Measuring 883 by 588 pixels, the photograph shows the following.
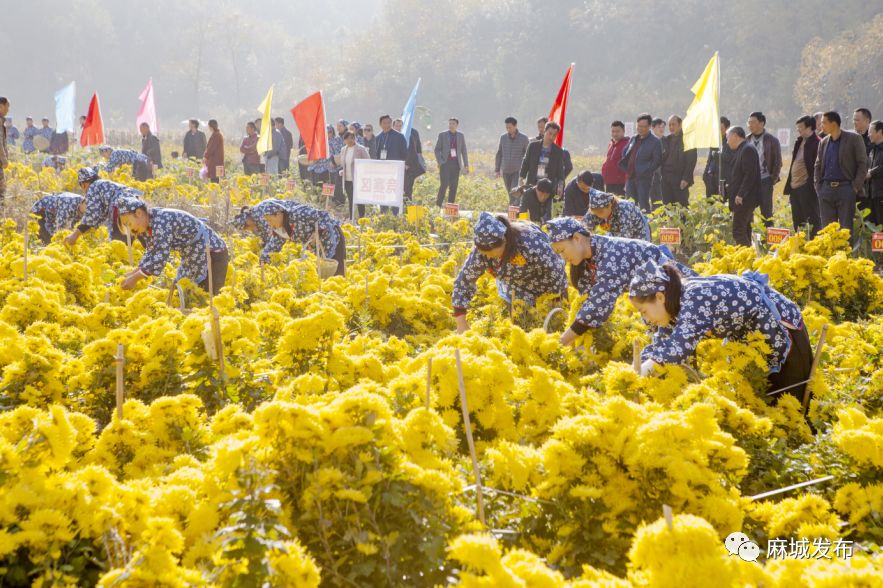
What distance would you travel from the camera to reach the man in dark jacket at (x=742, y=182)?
1014 centimetres

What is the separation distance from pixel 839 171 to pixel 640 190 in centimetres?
341

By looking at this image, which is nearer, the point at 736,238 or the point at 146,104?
the point at 736,238

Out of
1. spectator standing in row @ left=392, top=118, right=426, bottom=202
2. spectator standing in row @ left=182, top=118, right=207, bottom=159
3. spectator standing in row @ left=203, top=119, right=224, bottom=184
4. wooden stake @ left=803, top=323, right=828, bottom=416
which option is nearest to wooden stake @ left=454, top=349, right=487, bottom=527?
wooden stake @ left=803, top=323, right=828, bottom=416

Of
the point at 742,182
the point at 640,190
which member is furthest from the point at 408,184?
the point at 742,182

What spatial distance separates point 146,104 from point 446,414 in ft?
58.6

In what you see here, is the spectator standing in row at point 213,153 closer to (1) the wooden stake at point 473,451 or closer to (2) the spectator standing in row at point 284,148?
(2) the spectator standing in row at point 284,148

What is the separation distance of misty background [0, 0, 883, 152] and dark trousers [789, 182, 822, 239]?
18.6 metres

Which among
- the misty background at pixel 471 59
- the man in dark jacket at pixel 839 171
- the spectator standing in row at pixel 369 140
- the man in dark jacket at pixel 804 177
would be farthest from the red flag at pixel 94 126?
the man in dark jacket at pixel 839 171

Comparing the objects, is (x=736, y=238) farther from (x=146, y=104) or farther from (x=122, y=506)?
(x=146, y=104)

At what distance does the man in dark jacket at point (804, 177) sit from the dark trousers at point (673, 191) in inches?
76.5

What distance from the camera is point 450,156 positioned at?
1619 centimetres

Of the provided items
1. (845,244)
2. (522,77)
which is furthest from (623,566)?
(522,77)

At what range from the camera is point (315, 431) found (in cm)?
245

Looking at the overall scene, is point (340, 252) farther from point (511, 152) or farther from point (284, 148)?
point (284, 148)
